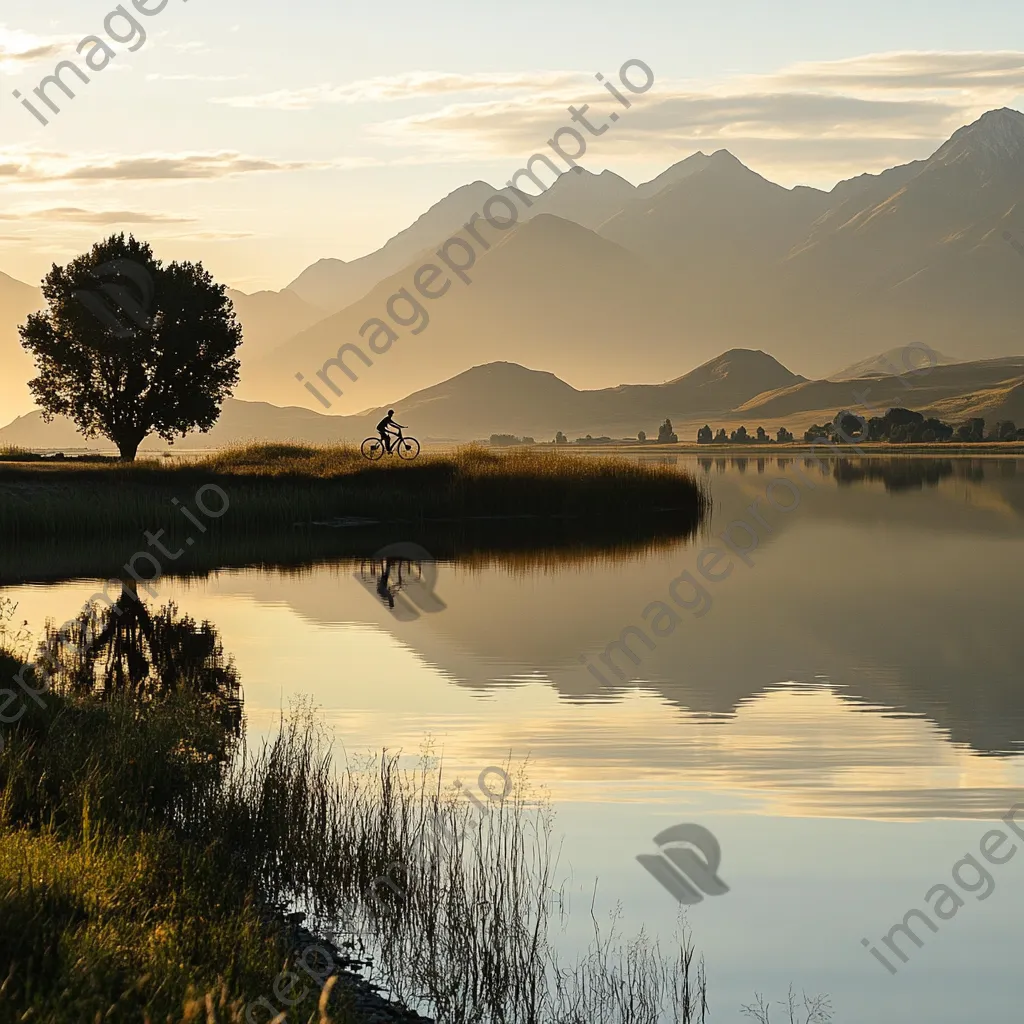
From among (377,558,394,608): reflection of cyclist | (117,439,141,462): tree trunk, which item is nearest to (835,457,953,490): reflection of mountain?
(117,439,141,462): tree trunk

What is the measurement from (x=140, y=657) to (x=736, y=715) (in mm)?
11151

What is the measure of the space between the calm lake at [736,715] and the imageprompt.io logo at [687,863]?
13cm

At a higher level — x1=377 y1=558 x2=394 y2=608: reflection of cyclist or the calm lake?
x1=377 y1=558 x2=394 y2=608: reflection of cyclist

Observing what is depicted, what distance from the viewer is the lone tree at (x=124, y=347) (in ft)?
231

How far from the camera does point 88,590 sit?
36.5m

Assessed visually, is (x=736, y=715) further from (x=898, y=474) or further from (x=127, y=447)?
(x=898, y=474)

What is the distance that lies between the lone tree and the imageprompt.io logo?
58.8 metres

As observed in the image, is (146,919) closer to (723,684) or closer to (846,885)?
(846,885)

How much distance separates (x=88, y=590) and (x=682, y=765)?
22.7 meters

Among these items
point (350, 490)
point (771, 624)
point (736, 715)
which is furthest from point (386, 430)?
point (736, 715)

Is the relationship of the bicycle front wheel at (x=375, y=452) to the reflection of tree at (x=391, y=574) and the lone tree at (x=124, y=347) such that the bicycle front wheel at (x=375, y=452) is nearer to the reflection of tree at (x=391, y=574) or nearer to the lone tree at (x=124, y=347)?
the lone tree at (x=124, y=347)

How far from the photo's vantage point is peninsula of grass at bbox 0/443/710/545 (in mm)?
51625

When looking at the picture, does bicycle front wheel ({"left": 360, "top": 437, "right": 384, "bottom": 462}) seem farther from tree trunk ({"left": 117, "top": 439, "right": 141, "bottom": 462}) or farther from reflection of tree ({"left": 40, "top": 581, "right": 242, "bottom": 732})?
reflection of tree ({"left": 40, "top": 581, "right": 242, "bottom": 732})

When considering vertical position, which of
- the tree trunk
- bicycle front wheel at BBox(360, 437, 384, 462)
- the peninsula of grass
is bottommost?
the peninsula of grass
